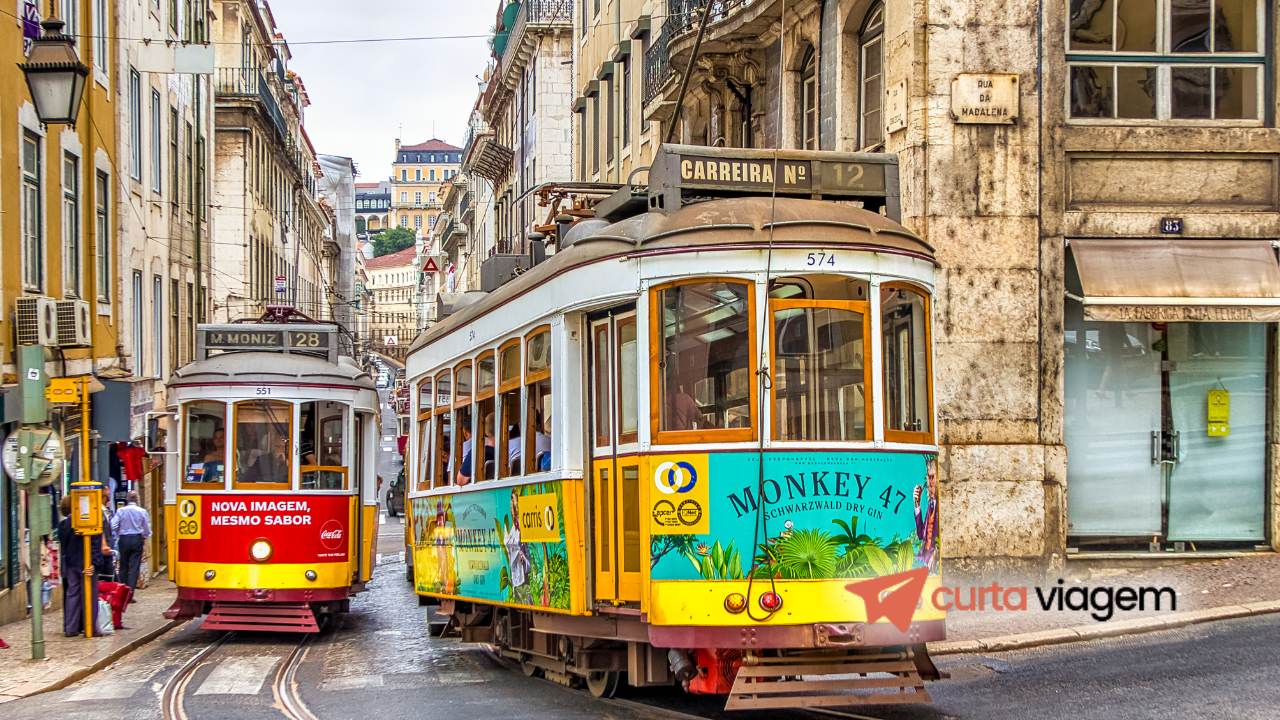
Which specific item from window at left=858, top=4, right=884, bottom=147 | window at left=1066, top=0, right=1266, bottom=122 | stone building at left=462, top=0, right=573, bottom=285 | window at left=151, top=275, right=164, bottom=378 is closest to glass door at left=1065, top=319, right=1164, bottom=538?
window at left=1066, top=0, right=1266, bottom=122

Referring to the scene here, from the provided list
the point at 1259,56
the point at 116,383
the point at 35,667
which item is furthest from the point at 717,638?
the point at 116,383

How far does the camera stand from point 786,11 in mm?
21469

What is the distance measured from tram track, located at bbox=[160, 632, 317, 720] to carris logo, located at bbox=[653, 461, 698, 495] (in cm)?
325

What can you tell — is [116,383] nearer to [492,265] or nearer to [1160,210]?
[492,265]

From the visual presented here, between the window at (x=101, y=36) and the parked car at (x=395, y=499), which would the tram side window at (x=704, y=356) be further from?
the parked car at (x=395, y=499)

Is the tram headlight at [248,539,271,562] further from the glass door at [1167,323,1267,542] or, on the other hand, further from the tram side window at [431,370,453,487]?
the glass door at [1167,323,1267,542]

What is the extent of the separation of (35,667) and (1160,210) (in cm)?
1184

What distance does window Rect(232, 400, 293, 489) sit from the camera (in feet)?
55.0

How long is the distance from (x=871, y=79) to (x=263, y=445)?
826cm

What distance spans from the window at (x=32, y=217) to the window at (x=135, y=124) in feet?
24.1

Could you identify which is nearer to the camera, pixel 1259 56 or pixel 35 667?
pixel 35 667

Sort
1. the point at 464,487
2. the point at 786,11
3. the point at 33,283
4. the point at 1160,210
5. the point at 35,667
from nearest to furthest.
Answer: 1. the point at 464,487
2. the point at 35,667
3. the point at 1160,210
4. the point at 33,283
5. the point at 786,11

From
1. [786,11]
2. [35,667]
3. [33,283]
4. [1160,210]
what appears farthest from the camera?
[786,11]

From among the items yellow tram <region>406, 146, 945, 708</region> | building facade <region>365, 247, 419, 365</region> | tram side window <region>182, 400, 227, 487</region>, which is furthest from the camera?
building facade <region>365, 247, 419, 365</region>
